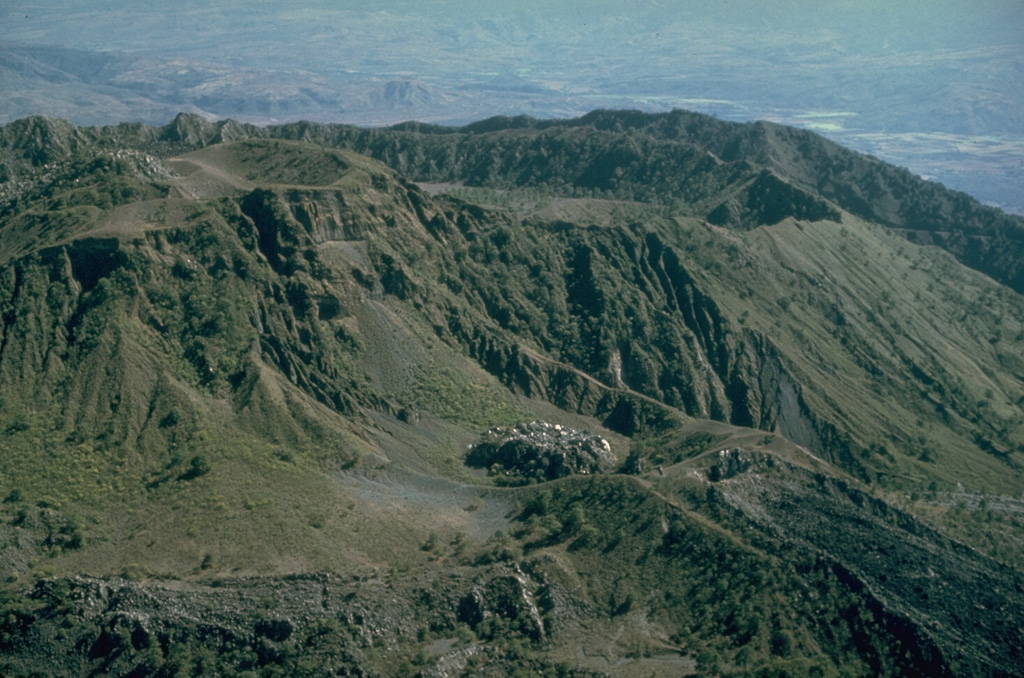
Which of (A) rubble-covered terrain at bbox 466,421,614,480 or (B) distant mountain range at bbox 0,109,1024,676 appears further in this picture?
(A) rubble-covered terrain at bbox 466,421,614,480

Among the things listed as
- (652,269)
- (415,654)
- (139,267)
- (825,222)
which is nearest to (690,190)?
(825,222)

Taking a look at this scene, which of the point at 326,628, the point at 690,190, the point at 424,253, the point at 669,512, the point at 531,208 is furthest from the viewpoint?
the point at 690,190

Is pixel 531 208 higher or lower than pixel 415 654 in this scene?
higher

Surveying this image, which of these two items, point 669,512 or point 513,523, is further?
point 513,523

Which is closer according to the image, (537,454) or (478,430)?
(537,454)

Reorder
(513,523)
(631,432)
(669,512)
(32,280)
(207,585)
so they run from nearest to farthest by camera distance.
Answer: (207,585), (669,512), (513,523), (32,280), (631,432)

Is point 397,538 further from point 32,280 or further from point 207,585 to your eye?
point 32,280

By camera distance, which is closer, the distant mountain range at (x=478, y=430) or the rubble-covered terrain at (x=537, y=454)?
the distant mountain range at (x=478, y=430)

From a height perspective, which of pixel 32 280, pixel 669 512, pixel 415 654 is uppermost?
pixel 32 280
